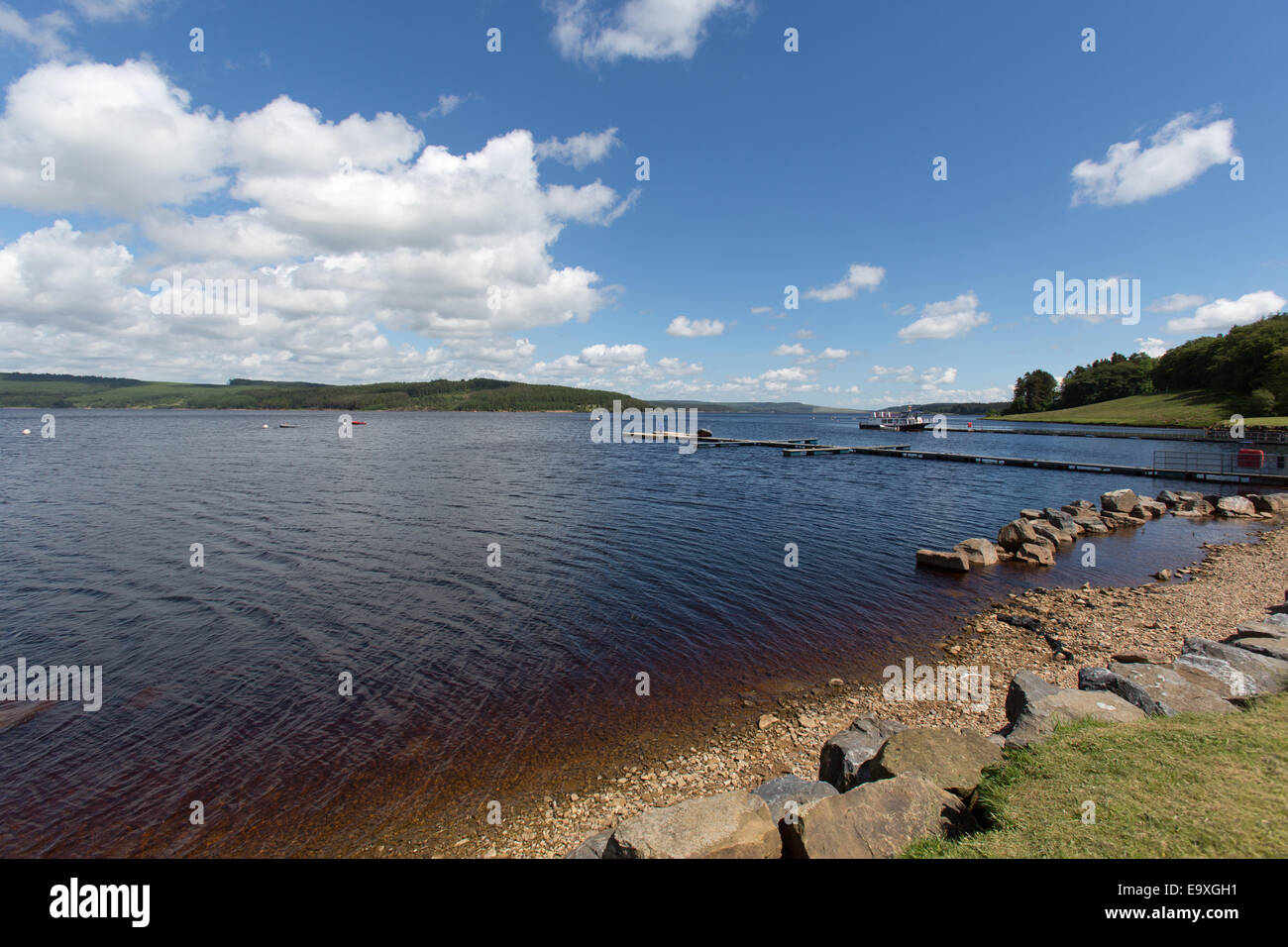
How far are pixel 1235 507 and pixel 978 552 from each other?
84.7 feet

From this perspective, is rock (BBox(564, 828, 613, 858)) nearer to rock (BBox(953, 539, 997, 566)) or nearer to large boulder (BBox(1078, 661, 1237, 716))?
large boulder (BBox(1078, 661, 1237, 716))

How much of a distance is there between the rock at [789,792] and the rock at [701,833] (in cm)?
117

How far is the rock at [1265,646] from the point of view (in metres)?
A: 10.2

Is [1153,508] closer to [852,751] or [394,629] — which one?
[852,751]

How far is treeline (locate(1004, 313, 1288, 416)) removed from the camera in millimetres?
101938

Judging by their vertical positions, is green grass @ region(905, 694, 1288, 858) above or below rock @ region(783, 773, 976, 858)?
above

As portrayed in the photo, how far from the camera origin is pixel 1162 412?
432ft

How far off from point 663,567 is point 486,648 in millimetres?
9228

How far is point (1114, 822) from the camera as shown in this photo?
507 centimetres

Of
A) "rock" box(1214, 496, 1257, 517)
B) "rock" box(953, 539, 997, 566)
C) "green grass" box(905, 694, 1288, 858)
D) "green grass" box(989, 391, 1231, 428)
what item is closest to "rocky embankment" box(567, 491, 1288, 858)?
"green grass" box(905, 694, 1288, 858)

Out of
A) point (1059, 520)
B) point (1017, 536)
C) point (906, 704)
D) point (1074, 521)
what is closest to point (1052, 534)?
point (1017, 536)

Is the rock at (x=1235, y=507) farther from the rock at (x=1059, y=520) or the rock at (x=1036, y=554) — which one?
the rock at (x=1036, y=554)

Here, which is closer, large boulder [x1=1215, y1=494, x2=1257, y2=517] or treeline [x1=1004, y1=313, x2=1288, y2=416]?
large boulder [x1=1215, y1=494, x2=1257, y2=517]

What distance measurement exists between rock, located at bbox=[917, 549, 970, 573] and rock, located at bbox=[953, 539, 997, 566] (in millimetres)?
394
